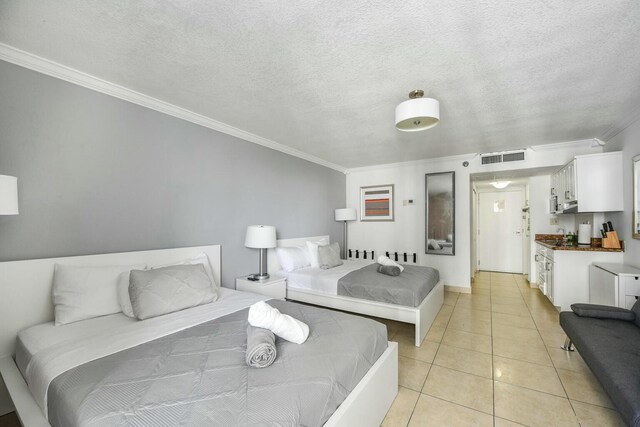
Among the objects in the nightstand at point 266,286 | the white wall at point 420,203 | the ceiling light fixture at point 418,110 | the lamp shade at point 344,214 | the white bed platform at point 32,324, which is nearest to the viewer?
the white bed platform at point 32,324

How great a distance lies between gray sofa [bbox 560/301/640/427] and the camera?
1.42 m

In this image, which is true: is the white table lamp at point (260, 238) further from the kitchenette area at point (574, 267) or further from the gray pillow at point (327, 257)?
the kitchenette area at point (574, 267)

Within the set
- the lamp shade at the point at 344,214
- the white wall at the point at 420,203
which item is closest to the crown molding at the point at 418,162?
the white wall at the point at 420,203

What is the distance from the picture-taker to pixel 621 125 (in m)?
3.18

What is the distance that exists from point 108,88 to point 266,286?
2446mm

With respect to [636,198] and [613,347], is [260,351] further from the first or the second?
[636,198]

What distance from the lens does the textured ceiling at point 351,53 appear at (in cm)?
151

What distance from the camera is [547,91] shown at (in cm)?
240

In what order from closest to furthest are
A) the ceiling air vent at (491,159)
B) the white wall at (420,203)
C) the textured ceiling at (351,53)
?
the textured ceiling at (351,53), the white wall at (420,203), the ceiling air vent at (491,159)

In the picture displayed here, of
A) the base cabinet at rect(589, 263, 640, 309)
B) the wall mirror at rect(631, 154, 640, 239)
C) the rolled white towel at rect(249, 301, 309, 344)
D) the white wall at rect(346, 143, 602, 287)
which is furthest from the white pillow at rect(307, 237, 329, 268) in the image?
the wall mirror at rect(631, 154, 640, 239)

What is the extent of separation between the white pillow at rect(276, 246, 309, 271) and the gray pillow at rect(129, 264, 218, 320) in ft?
5.11

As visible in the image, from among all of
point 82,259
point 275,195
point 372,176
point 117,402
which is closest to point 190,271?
point 82,259

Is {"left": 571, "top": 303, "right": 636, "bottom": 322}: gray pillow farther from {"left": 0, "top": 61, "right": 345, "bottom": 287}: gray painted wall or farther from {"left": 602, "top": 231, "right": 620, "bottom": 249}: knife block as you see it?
{"left": 0, "top": 61, "right": 345, "bottom": 287}: gray painted wall

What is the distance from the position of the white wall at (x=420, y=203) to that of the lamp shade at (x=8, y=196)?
5.18 m
